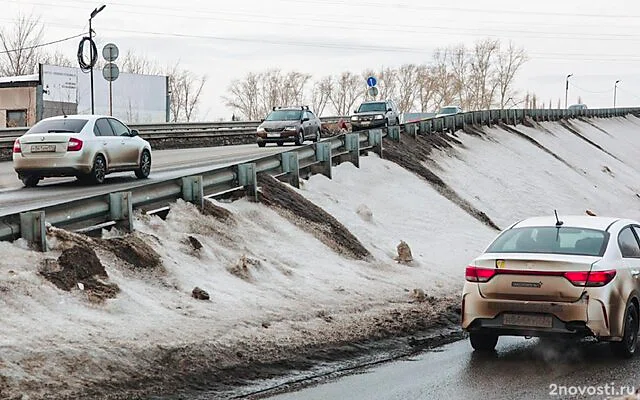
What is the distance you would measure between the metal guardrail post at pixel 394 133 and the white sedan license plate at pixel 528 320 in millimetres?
19522

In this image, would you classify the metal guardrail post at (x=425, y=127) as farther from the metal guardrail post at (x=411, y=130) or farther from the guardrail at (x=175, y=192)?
the guardrail at (x=175, y=192)

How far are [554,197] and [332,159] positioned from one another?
11322 mm

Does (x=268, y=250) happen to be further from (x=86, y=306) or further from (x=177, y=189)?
(x=86, y=306)

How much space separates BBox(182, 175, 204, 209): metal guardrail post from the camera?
16.5m

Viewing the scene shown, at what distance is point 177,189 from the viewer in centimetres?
1634

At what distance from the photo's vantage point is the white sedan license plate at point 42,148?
20328 mm

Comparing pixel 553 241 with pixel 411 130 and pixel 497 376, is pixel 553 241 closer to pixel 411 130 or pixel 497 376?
pixel 497 376

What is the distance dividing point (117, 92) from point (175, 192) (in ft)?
171

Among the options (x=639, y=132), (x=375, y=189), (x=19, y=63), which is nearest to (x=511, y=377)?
(x=375, y=189)


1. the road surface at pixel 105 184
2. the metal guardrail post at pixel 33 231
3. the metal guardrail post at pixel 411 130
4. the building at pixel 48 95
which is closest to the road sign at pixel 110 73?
the road surface at pixel 105 184

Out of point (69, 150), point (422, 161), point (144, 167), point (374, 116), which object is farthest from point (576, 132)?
point (69, 150)

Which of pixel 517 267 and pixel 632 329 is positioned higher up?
pixel 517 267

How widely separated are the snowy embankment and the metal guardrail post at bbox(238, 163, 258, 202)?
39 centimetres

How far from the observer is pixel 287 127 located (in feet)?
121
